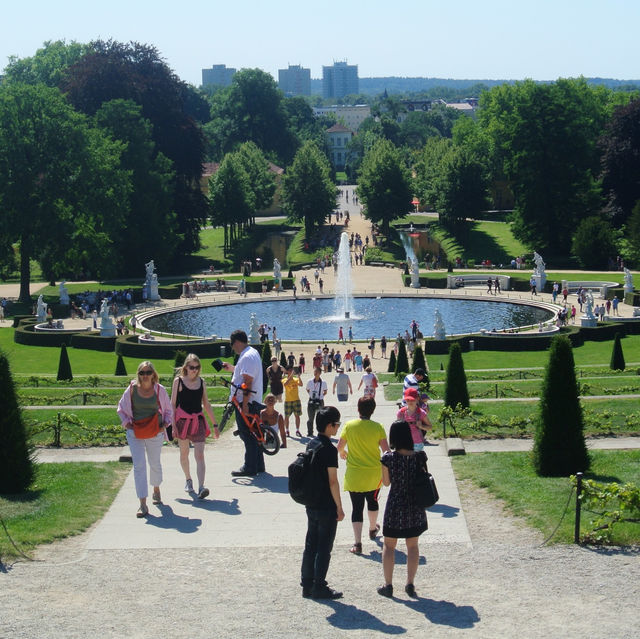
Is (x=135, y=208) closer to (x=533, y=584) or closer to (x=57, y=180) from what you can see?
(x=57, y=180)

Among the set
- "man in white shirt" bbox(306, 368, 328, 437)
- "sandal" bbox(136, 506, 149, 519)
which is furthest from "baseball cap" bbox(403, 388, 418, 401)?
"man in white shirt" bbox(306, 368, 328, 437)

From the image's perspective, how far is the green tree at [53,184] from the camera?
62125mm

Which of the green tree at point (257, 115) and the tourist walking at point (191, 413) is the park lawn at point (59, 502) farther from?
the green tree at point (257, 115)

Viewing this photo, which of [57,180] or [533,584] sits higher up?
[57,180]

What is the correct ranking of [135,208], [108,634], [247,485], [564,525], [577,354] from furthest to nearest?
[135,208], [577,354], [247,485], [564,525], [108,634]

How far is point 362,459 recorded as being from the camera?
11977 mm

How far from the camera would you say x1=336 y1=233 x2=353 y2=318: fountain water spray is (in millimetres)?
60875

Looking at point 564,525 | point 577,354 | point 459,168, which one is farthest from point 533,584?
point 459,168

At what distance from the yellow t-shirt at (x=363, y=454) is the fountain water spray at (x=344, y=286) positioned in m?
45.2

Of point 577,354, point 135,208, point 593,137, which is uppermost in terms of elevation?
point 593,137

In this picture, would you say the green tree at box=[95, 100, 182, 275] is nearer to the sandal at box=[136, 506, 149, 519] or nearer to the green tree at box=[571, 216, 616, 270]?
the green tree at box=[571, 216, 616, 270]

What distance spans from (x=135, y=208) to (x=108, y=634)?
65138mm

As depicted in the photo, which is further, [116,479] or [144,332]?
[144,332]

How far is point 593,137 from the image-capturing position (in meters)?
92.2
